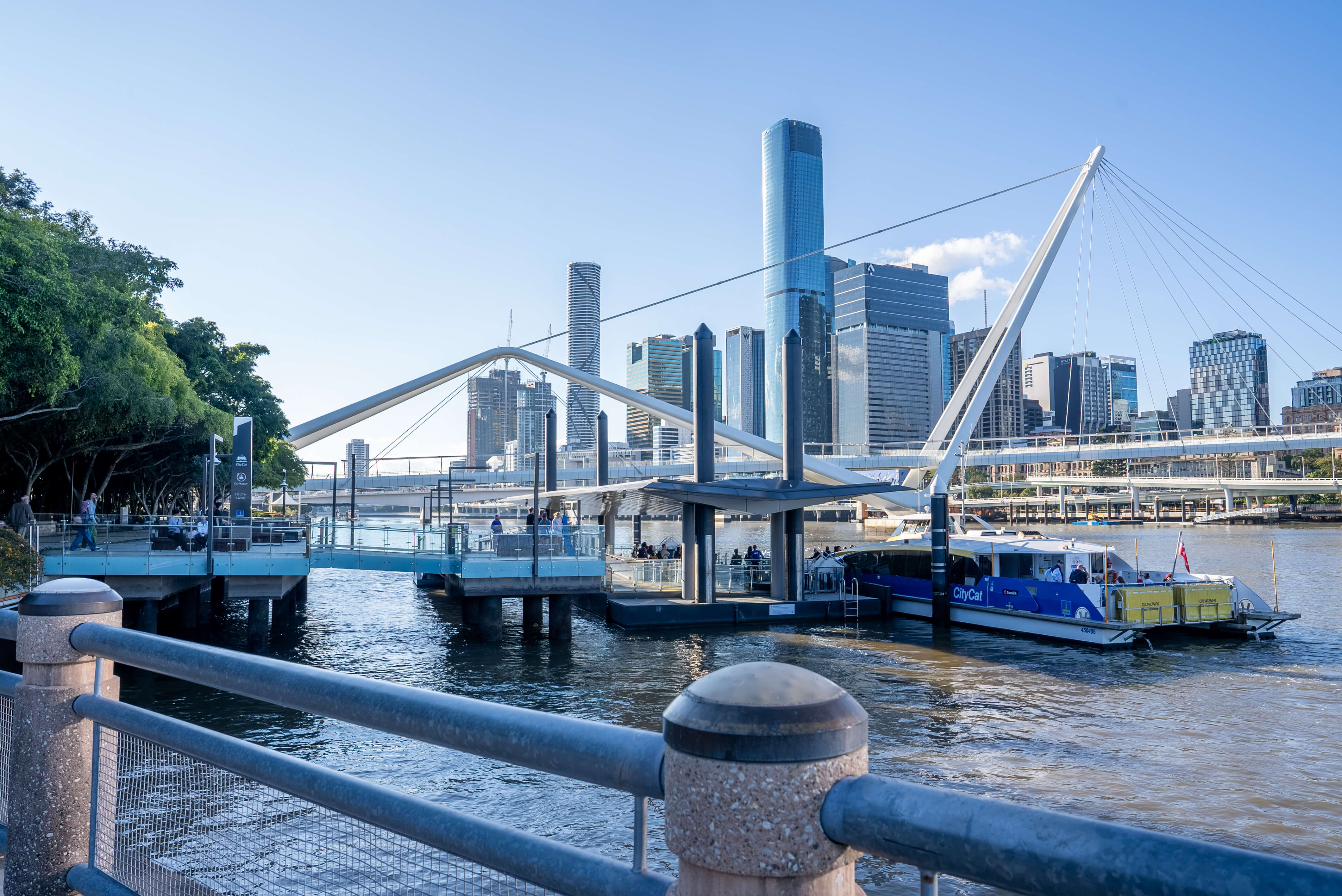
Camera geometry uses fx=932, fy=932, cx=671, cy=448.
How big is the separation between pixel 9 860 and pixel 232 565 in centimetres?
2225

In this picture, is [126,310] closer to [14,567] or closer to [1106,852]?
[14,567]

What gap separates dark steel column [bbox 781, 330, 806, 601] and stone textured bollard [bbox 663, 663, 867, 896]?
97.2 ft

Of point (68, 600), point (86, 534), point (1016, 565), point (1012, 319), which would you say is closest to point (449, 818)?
point (68, 600)

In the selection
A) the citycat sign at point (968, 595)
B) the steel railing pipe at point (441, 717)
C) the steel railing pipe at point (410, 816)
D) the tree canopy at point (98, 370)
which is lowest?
the citycat sign at point (968, 595)

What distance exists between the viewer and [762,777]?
1513mm

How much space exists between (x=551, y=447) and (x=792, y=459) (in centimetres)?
1849

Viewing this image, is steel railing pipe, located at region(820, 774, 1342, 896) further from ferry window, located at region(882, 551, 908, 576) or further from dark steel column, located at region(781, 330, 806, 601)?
ferry window, located at region(882, 551, 908, 576)

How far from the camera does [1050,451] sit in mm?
79188

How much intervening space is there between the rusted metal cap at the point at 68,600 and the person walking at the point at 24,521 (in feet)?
72.3

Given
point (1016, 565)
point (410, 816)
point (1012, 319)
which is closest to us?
point (410, 816)

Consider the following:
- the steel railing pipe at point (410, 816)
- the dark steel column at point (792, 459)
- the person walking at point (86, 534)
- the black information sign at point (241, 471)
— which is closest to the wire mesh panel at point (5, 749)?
the steel railing pipe at point (410, 816)

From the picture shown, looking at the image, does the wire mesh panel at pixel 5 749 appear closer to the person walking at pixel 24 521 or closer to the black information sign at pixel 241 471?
the person walking at pixel 24 521

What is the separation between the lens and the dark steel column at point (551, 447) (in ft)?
147

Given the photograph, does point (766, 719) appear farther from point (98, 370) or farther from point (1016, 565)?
point (1016, 565)
